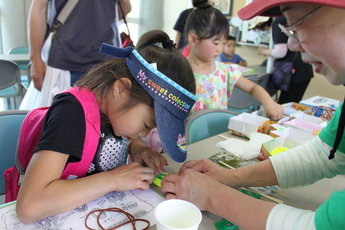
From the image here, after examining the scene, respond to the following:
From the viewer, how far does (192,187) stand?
30.5 inches

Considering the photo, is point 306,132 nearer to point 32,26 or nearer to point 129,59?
point 129,59

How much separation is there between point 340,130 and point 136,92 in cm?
60

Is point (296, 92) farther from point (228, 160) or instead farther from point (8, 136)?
point (8, 136)

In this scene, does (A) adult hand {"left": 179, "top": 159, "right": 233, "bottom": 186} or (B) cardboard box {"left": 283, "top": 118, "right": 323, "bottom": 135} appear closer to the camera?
(A) adult hand {"left": 179, "top": 159, "right": 233, "bottom": 186}

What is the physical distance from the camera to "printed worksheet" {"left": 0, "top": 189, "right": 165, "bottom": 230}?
66cm

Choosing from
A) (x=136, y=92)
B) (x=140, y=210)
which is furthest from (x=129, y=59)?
(x=140, y=210)

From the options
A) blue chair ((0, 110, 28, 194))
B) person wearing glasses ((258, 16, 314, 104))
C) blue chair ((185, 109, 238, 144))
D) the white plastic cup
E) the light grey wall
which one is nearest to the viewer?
the white plastic cup

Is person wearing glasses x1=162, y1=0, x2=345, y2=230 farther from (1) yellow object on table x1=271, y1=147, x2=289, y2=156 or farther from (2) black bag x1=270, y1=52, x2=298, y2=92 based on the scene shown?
(2) black bag x1=270, y1=52, x2=298, y2=92

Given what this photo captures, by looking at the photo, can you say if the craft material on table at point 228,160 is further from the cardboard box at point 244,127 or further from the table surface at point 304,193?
the cardboard box at point 244,127

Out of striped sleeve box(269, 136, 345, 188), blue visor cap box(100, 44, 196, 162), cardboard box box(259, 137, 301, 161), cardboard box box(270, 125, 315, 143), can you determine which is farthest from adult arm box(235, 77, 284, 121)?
blue visor cap box(100, 44, 196, 162)

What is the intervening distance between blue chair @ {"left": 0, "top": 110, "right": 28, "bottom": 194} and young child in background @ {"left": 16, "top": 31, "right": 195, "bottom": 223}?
14.4 inches

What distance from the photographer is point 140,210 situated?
0.74m

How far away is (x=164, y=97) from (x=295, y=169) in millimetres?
483

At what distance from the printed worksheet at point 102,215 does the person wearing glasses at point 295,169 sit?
83 millimetres
